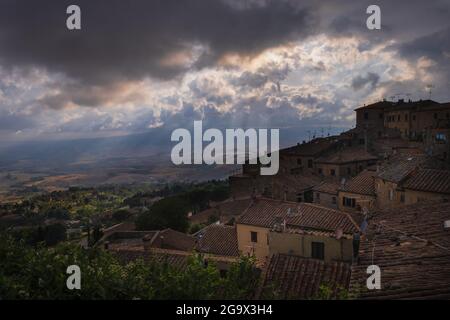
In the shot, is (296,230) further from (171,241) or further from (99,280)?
(171,241)

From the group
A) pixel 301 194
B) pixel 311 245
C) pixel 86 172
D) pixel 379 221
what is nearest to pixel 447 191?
pixel 311 245

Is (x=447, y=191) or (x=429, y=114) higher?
(x=429, y=114)

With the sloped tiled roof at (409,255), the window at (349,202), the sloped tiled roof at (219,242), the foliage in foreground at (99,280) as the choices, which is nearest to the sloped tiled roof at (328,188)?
the window at (349,202)

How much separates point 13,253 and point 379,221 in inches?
449

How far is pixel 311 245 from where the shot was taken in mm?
17312

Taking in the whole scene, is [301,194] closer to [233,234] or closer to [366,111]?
[233,234]

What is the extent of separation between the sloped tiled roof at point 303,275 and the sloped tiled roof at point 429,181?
13372 mm

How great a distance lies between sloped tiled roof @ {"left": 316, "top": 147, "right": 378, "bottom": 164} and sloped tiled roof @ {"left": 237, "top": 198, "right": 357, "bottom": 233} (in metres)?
22.7

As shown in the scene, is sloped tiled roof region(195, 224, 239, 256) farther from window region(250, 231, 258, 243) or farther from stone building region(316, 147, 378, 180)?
stone building region(316, 147, 378, 180)

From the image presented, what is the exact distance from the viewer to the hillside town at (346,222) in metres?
8.63

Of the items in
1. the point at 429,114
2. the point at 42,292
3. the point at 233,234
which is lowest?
the point at 233,234

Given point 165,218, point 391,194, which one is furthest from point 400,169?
point 165,218

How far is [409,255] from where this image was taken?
8.67 m

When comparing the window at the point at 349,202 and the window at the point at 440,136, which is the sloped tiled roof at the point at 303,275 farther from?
the window at the point at 440,136
